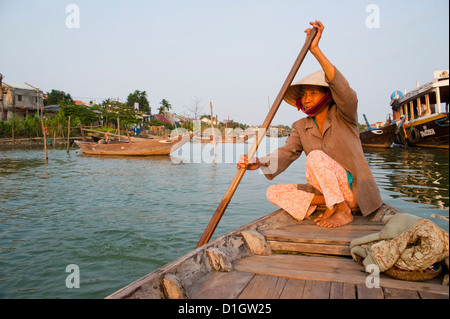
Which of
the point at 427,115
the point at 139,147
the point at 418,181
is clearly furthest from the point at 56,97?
the point at 418,181

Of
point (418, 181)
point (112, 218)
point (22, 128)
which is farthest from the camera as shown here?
point (22, 128)

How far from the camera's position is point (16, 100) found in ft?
89.3

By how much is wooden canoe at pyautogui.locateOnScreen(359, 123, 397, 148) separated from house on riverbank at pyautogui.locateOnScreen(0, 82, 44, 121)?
25957 mm

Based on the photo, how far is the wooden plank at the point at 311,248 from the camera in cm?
182

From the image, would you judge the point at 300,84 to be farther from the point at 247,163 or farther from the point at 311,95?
the point at 247,163

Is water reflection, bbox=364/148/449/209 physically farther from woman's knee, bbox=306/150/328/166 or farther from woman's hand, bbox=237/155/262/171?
woman's hand, bbox=237/155/262/171

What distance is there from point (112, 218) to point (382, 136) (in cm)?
1565

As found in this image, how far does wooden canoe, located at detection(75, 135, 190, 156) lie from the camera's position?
1545 cm

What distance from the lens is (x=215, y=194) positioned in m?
6.78

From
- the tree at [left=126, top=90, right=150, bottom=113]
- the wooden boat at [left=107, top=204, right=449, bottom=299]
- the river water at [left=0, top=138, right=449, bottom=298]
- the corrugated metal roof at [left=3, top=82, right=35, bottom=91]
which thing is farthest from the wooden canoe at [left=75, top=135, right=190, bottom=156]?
the tree at [left=126, top=90, right=150, bottom=113]

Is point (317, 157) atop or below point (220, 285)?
atop

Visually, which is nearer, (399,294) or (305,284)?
(399,294)
